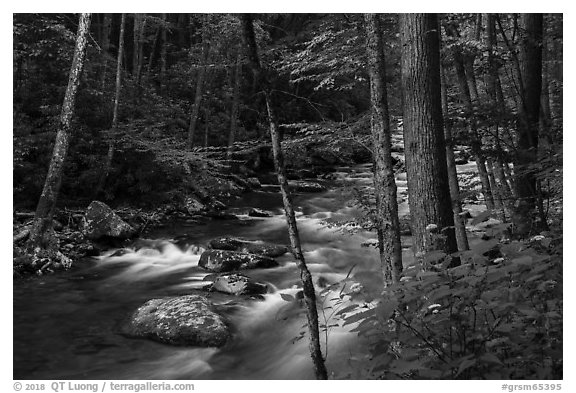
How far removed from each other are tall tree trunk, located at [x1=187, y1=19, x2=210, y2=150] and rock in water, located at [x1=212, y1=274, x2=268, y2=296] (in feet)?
17.5

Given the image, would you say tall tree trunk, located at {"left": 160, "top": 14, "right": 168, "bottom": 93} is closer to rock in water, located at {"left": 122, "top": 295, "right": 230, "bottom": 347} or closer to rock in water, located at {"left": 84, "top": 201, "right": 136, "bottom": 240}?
rock in water, located at {"left": 84, "top": 201, "right": 136, "bottom": 240}

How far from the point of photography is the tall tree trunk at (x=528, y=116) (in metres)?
4.69

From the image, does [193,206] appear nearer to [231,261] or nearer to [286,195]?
[231,261]

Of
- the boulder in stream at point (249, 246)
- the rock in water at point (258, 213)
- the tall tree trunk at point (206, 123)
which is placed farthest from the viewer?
the tall tree trunk at point (206, 123)

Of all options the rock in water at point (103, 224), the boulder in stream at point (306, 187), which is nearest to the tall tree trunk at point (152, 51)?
the boulder in stream at point (306, 187)

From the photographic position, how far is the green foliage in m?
2.28

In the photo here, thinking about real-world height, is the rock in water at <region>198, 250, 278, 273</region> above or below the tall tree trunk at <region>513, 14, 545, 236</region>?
below

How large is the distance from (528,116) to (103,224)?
23.7ft

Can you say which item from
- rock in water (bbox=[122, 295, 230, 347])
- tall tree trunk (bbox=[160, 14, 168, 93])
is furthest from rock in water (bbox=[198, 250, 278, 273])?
tall tree trunk (bbox=[160, 14, 168, 93])

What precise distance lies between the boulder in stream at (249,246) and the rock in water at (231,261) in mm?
351

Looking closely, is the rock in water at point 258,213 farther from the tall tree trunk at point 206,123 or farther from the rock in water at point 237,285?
the rock in water at point 237,285

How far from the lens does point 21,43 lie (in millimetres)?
8867

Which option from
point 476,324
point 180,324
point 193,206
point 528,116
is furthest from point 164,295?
point 528,116
